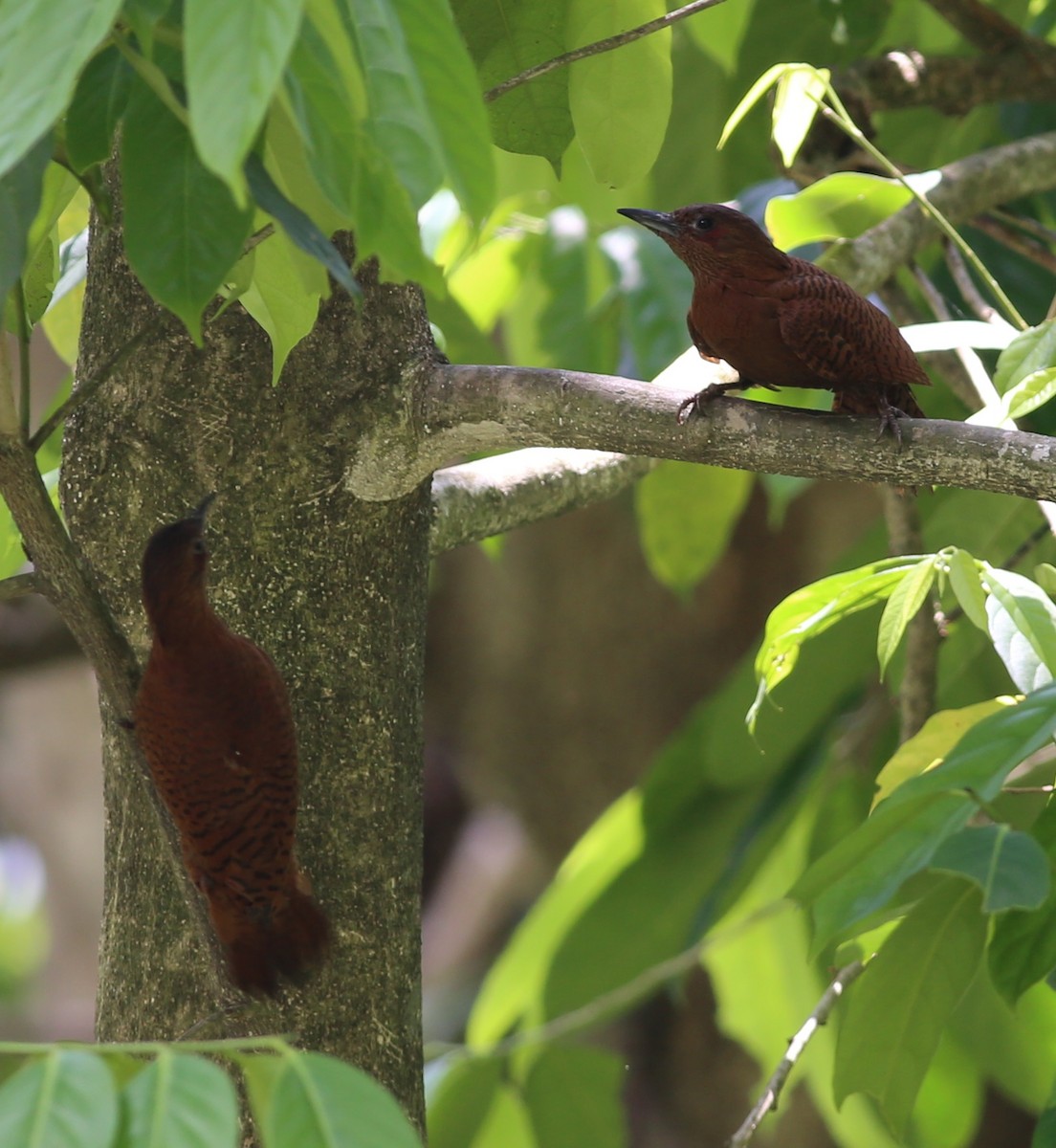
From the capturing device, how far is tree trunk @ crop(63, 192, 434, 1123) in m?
1.17

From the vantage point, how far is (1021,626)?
1.04m

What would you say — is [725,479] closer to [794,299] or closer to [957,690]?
[957,690]

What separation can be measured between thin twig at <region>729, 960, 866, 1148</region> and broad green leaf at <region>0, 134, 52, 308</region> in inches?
34.9

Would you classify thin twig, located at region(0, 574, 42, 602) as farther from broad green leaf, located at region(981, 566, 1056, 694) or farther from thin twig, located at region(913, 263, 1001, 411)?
thin twig, located at region(913, 263, 1001, 411)

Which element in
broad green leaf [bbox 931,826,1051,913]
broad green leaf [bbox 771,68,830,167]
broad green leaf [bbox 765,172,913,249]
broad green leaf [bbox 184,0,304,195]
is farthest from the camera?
broad green leaf [bbox 765,172,913,249]

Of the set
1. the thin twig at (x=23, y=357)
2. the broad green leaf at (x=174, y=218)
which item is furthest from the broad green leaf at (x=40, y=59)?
the thin twig at (x=23, y=357)

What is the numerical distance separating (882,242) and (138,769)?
1.03 meters

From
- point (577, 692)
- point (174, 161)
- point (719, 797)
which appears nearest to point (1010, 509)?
point (719, 797)

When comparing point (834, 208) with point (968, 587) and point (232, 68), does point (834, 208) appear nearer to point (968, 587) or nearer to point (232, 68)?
point (968, 587)

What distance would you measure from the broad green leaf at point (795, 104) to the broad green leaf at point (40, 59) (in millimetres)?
862

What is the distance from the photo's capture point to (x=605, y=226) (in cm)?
244

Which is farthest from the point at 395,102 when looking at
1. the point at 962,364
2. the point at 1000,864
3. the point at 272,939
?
the point at 962,364

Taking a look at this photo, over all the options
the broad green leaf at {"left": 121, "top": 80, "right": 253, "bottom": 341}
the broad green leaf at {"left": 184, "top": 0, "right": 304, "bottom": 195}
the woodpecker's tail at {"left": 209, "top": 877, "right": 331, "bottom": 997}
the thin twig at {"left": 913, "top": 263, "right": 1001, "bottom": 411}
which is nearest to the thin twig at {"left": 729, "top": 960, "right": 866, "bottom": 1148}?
the woodpecker's tail at {"left": 209, "top": 877, "right": 331, "bottom": 997}

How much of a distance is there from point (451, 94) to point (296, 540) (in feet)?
1.93
